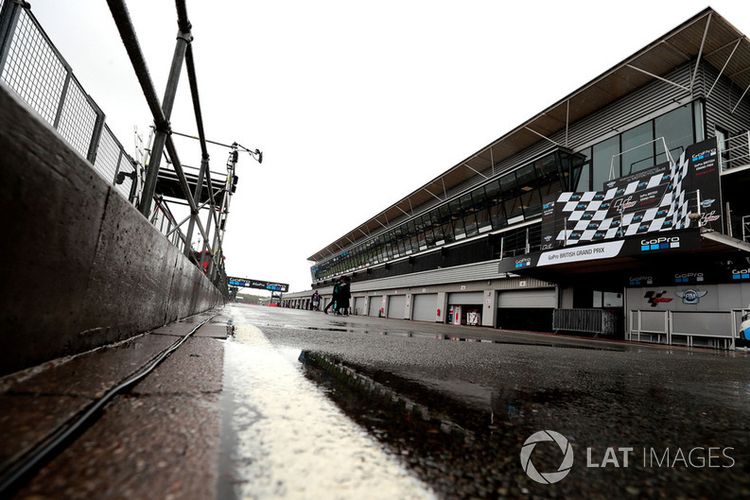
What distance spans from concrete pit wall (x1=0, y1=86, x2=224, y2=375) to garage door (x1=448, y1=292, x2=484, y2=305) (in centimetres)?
1868

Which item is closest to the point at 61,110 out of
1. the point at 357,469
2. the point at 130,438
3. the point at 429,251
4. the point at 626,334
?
the point at 130,438

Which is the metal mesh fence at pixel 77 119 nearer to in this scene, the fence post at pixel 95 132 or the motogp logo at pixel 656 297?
the fence post at pixel 95 132

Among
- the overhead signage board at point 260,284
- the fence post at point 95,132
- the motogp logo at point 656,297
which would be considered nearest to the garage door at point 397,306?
the motogp logo at point 656,297

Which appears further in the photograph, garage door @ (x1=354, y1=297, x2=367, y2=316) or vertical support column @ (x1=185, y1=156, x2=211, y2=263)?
garage door @ (x1=354, y1=297, x2=367, y2=316)

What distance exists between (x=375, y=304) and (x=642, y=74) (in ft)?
78.0

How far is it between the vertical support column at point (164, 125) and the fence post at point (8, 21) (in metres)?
0.61

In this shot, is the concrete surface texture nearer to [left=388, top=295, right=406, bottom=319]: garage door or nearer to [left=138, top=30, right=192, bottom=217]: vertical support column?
[left=138, top=30, right=192, bottom=217]: vertical support column

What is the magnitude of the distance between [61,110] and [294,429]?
2.26m

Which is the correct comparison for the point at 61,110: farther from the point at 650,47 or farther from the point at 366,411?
the point at 650,47

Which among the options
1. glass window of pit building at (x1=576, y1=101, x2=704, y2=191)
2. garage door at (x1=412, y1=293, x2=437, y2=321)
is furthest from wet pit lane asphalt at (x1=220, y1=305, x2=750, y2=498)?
garage door at (x1=412, y1=293, x2=437, y2=321)

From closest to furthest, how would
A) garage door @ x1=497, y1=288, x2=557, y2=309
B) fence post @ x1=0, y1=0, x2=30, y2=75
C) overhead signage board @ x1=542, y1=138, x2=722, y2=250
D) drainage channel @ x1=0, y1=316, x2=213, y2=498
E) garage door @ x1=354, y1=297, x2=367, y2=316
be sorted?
drainage channel @ x1=0, y1=316, x2=213, y2=498
fence post @ x1=0, y1=0, x2=30, y2=75
overhead signage board @ x1=542, y1=138, x2=722, y2=250
garage door @ x1=497, y1=288, x2=557, y2=309
garage door @ x1=354, y1=297, x2=367, y2=316

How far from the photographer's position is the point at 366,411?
95 centimetres

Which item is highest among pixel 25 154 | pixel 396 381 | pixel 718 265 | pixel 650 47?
pixel 650 47

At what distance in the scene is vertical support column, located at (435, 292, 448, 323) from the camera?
21.4 metres
